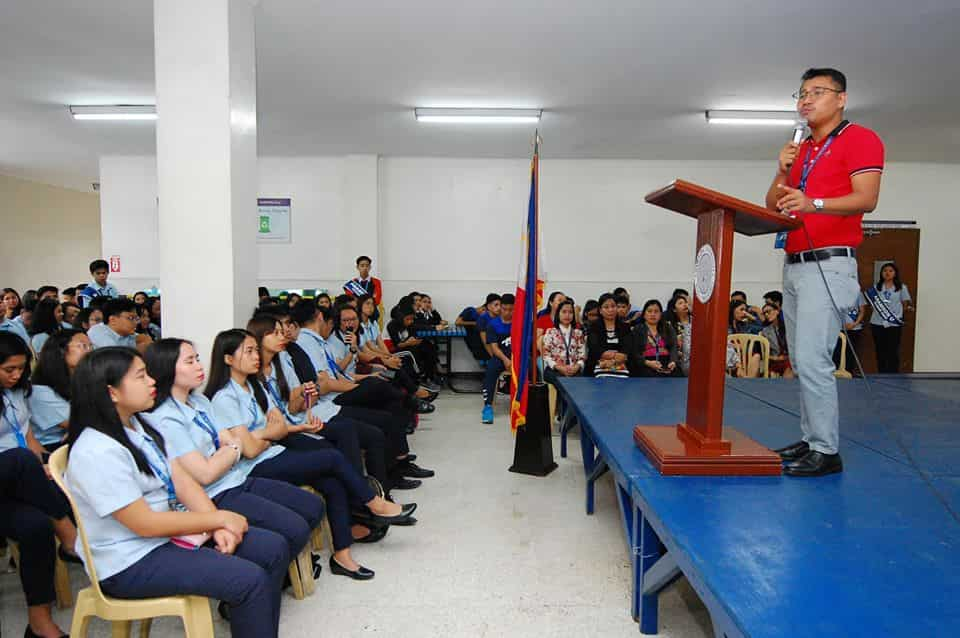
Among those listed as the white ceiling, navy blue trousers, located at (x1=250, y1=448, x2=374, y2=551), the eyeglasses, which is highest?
the white ceiling

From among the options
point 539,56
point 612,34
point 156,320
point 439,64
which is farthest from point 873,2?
point 156,320

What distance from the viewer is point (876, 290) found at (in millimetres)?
7297

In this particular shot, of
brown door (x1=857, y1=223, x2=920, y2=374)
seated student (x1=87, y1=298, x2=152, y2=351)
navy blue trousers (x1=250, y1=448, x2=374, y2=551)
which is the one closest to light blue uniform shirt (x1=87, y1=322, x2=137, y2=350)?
seated student (x1=87, y1=298, x2=152, y2=351)

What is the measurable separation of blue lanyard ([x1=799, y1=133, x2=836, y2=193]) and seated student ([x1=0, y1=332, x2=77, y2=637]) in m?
2.81

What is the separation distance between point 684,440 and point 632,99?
3795mm

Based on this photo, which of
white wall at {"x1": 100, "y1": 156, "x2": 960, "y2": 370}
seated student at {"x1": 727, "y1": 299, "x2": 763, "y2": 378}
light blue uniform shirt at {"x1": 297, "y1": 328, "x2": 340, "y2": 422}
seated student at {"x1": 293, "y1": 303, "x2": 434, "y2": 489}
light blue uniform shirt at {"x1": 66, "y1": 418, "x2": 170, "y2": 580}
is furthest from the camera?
white wall at {"x1": 100, "y1": 156, "x2": 960, "y2": 370}

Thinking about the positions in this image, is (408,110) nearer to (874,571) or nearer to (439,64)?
(439,64)

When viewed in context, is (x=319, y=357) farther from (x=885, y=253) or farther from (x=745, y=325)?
(x=885, y=253)

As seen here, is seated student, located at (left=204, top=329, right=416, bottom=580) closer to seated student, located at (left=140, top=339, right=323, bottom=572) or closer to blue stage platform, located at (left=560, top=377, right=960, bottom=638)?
seated student, located at (left=140, top=339, right=323, bottom=572)

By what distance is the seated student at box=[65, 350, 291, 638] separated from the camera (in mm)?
Result: 1532

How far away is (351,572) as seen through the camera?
7.93ft

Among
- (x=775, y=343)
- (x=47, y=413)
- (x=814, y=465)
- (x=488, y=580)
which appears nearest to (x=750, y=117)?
(x=775, y=343)

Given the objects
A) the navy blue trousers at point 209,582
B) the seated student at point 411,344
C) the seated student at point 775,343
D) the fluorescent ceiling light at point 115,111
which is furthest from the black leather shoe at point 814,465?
the fluorescent ceiling light at point 115,111

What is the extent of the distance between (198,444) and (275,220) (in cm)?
628
